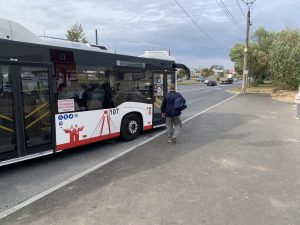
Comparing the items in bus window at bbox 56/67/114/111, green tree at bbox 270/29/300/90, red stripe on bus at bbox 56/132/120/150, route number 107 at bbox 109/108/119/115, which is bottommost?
red stripe on bus at bbox 56/132/120/150

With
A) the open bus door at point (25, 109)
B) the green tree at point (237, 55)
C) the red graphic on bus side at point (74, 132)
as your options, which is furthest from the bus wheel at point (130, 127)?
the green tree at point (237, 55)

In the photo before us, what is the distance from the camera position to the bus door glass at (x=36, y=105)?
20.4ft

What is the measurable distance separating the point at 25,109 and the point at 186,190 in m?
3.65

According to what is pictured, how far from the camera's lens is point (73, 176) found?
6.00m

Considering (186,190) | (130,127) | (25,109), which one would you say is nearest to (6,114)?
(25,109)

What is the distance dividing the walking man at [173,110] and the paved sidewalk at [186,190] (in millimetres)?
502

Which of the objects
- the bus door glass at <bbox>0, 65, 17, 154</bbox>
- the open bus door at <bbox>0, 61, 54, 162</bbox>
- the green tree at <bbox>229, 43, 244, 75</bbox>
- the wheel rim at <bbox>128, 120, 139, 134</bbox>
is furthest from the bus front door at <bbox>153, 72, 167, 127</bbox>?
the green tree at <bbox>229, 43, 244, 75</bbox>

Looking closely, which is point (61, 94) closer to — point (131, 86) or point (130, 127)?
point (131, 86)

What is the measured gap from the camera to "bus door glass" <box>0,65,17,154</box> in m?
5.85

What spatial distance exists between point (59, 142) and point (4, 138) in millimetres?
1283

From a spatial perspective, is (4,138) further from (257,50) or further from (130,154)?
(257,50)

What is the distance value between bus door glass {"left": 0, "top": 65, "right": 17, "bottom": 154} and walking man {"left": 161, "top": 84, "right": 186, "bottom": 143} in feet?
14.1

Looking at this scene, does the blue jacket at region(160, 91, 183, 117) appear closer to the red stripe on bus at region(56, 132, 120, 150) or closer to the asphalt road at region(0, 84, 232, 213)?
the asphalt road at region(0, 84, 232, 213)

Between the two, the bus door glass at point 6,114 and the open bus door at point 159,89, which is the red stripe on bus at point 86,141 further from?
the open bus door at point 159,89
